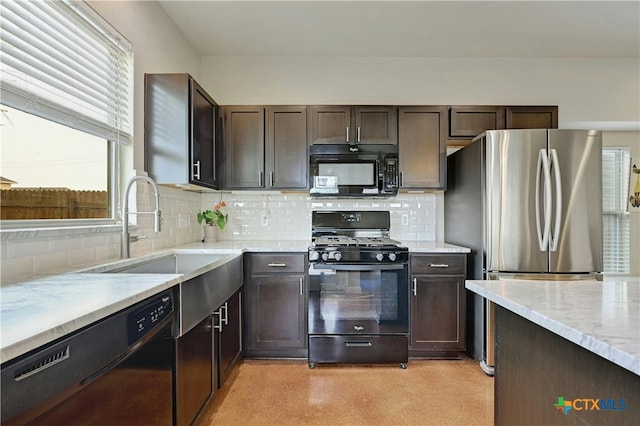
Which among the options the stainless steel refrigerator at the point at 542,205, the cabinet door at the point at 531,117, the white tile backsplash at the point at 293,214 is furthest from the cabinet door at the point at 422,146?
the cabinet door at the point at 531,117

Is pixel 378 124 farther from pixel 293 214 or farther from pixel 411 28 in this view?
pixel 293 214

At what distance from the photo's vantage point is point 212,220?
3027 mm

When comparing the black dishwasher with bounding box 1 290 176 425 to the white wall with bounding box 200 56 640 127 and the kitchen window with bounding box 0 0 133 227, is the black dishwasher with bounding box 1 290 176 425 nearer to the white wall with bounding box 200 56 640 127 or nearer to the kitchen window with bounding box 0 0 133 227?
the kitchen window with bounding box 0 0 133 227

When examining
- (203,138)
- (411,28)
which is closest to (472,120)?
(411,28)

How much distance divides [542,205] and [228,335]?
2406mm

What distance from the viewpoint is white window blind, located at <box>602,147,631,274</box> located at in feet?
11.5

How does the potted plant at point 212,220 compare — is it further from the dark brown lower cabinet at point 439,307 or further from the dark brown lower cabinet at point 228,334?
the dark brown lower cabinet at point 439,307

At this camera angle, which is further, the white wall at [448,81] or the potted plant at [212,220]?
the white wall at [448,81]

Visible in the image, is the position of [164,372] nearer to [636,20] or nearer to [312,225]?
[312,225]

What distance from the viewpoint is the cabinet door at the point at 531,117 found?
296 centimetres

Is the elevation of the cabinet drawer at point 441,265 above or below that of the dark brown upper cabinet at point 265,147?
below

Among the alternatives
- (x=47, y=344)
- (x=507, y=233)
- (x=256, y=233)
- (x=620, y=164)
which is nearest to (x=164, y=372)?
(x=47, y=344)

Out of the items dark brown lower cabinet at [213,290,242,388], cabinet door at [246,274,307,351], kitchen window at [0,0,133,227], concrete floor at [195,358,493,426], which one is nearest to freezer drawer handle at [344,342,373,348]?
concrete floor at [195,358,493,426]

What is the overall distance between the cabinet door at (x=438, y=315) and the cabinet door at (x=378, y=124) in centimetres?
122
